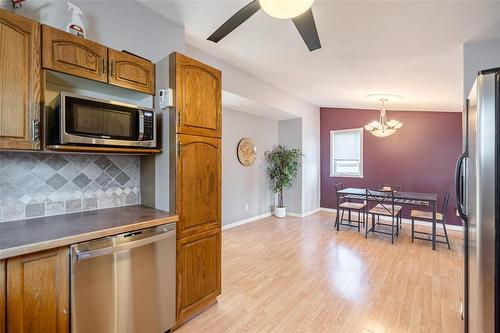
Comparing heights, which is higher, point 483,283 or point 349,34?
point 349,34

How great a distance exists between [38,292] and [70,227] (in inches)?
15.0

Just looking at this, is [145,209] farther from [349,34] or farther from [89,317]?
[349,34]

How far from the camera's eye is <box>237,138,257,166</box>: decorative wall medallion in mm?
5414

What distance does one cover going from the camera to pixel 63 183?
2.00 meters

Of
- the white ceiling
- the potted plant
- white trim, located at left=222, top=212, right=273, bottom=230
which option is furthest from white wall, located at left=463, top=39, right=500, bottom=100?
white trim, located at left=222, top=212, right=273, bottom=230

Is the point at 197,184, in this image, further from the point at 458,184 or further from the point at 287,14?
the point at 458,184

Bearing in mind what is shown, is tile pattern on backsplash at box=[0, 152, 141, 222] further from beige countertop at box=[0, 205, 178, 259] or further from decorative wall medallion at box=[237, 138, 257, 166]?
decorative wall medallion at box=[237, 138, 257, 166]

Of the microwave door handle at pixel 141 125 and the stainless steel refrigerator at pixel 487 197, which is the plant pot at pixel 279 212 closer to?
the microwave door handle at pixel 141 125

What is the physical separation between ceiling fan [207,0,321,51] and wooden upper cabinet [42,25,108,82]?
3.00 feet

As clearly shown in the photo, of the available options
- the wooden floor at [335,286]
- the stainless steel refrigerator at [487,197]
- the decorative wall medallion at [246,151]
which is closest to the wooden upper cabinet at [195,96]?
the wooden floor at [335,286]

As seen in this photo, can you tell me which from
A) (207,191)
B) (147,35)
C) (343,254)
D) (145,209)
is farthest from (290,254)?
(147,35)

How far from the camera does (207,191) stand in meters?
2.28

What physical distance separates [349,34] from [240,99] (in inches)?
87.1

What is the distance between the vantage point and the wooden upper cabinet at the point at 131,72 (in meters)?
1.95
